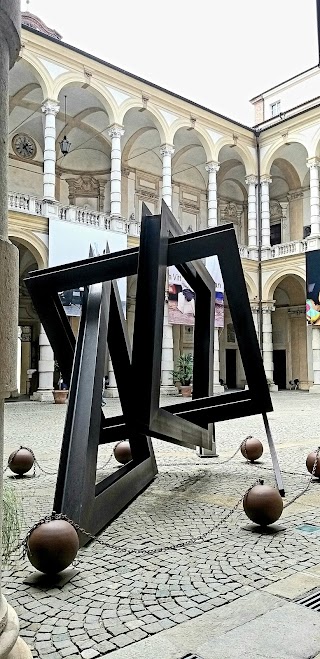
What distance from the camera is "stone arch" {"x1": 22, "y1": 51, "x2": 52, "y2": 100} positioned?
19.2m

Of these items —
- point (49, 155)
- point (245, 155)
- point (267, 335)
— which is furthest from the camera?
point (245, 155)

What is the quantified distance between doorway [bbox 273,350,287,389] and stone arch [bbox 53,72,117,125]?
15.8 metres

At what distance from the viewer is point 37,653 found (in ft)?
7.71

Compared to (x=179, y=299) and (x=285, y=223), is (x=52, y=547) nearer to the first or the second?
(x=179, y=299)

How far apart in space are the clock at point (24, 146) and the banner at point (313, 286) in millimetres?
13207

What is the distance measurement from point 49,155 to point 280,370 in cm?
1760

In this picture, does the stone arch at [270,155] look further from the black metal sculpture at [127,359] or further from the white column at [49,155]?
the black metal sculpture at [127,359]

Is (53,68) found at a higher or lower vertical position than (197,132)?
higher

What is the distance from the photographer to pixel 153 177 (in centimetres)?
2795

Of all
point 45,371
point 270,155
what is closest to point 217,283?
point 270,155

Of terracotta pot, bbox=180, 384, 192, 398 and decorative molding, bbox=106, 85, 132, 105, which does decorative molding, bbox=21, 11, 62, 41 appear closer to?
decorative molding, bbox=106, 85, 132, 105

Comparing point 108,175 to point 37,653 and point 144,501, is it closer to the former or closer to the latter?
point 144,501

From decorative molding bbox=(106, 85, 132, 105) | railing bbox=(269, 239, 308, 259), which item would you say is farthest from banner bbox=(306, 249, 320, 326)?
decorative molding bbox=(106, 85, 132, 105)

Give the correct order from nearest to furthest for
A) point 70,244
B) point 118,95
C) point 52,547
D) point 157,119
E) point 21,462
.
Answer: point 52,547
point 21,462
point 70,244
point 118,95
point 157,119
